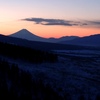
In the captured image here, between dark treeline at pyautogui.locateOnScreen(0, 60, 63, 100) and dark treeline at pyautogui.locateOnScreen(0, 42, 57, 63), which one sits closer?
dark treeline at pyautogui.locateOnScreen(0, 60, 63, 100)

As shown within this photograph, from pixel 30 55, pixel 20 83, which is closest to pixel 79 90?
pixel 20 83

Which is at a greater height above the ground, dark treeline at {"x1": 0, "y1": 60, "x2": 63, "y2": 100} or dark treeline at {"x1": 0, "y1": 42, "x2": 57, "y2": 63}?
dark treeline at {"x1": 0, "y1": 60, "x2": 63, "y2": 100}

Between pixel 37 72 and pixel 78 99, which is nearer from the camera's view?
pixel 78 99

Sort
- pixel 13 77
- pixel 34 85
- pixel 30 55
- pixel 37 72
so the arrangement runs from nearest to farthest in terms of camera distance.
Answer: pixel 34 85 → pixel 13 77 → pixel 37 72 → pixel 30 55

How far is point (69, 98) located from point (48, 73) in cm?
1220

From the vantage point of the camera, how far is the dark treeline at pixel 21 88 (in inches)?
1091

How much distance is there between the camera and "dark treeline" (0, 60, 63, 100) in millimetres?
27716

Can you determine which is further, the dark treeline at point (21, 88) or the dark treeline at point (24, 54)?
the dark treeline at point (24, 54)

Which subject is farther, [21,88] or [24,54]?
[24,54]

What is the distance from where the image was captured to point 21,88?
3142 centimetres

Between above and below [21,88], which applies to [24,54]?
below

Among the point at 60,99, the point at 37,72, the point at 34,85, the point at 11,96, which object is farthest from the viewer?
the point at 37,72

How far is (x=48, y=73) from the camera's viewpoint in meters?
42.0

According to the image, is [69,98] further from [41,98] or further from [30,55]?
[30,55]
